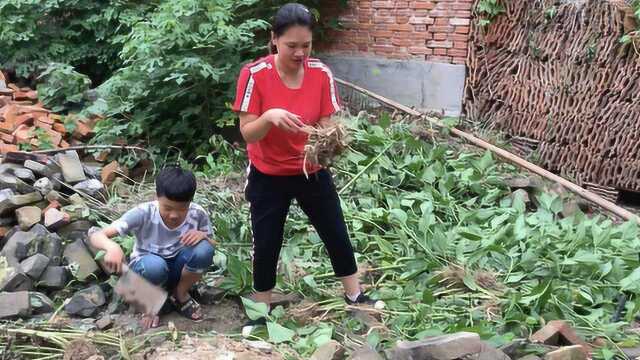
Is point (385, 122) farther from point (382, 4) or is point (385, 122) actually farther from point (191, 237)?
point (191, 237)

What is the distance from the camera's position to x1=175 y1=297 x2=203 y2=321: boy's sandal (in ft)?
11.7

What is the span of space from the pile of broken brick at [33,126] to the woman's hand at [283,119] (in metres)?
3.31

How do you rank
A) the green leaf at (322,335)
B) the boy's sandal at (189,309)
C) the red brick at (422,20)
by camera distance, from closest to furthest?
the green leaf at (322,335)
the boy's sandal at (189,309)
the red brick at (422,20)

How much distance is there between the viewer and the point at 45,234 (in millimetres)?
4121

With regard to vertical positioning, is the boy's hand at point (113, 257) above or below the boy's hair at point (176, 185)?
Answer: below

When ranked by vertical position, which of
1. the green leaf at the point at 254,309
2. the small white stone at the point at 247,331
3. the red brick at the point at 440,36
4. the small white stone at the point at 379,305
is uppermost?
the red brick at the point at 440,36

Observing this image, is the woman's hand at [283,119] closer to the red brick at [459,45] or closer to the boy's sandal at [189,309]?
the boy's sandal at [189,309]

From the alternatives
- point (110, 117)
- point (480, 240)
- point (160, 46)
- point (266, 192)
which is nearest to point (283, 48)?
point (266, 192)

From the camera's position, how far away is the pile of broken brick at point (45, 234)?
11.9 ft

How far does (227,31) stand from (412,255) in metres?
2.81

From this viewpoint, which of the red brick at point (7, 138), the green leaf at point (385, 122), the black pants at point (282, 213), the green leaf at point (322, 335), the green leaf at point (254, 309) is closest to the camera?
the green leaf at point (322, 335)

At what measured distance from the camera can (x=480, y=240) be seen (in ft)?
13.4

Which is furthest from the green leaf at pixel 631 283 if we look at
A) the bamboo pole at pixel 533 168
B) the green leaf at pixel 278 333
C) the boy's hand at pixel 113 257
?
the boy's hand at pixel 113 257

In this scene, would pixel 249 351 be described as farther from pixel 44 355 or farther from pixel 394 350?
pixel 44 355
